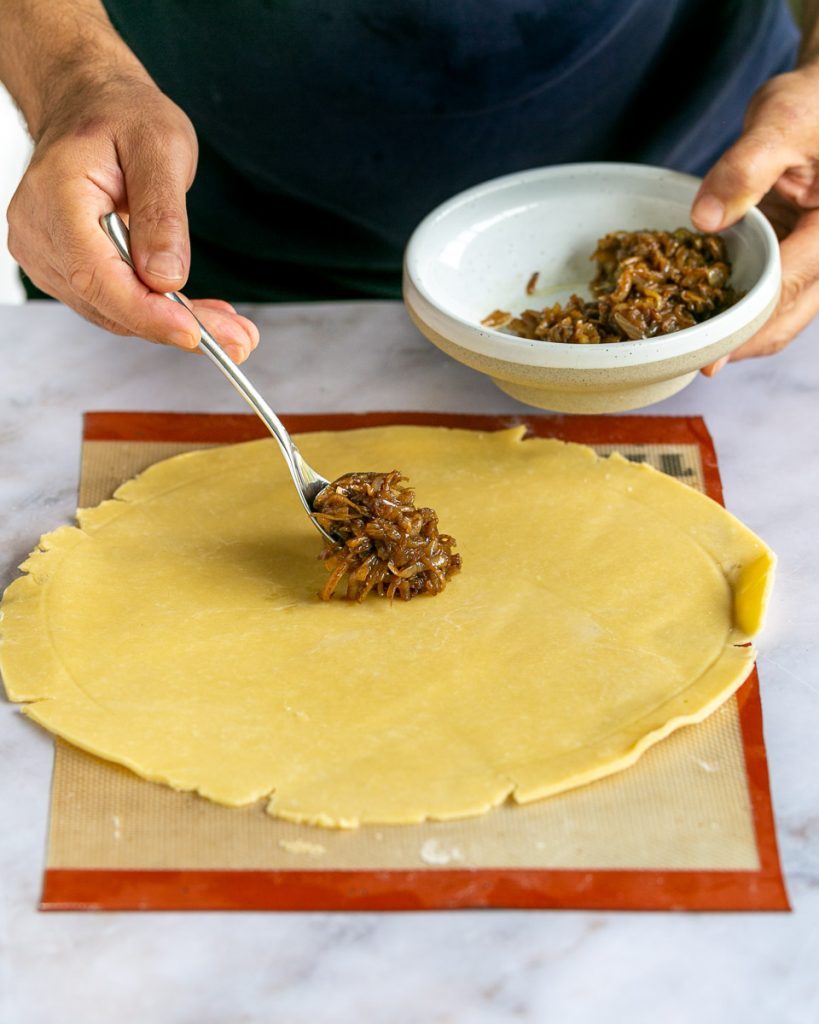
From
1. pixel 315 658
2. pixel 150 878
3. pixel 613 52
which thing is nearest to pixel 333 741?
pixel 315 658

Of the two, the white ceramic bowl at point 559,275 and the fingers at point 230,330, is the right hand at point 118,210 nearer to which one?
the fingers at point 230,330

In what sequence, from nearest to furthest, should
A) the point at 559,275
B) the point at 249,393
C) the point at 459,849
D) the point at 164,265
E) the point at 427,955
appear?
the point at 427,955 → the point at 459,849 → the point at 164,265 → the point at 249,393 → the point at 559,275

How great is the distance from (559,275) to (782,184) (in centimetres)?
51

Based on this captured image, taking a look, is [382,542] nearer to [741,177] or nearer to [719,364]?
[719,364]

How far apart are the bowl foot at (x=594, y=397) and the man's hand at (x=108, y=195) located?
535 millimetres

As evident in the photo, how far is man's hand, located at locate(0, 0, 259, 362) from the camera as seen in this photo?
79.7 inches

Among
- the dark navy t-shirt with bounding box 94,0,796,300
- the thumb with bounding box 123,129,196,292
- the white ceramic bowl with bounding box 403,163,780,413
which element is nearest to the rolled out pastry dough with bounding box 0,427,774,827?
the white ceramic bowl with bounding box 403,163,780,413

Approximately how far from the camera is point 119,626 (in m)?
→ 2.04

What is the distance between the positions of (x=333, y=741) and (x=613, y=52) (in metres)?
1.77

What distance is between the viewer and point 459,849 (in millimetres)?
1696

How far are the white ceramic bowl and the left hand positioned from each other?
95 millimetres

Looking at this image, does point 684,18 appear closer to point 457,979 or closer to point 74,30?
point 74,30

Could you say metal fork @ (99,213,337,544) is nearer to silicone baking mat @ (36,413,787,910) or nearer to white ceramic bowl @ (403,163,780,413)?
white ceramic bowl @ (403,163,780,413)

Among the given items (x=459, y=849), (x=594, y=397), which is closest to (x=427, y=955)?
(x=459, y=849)
